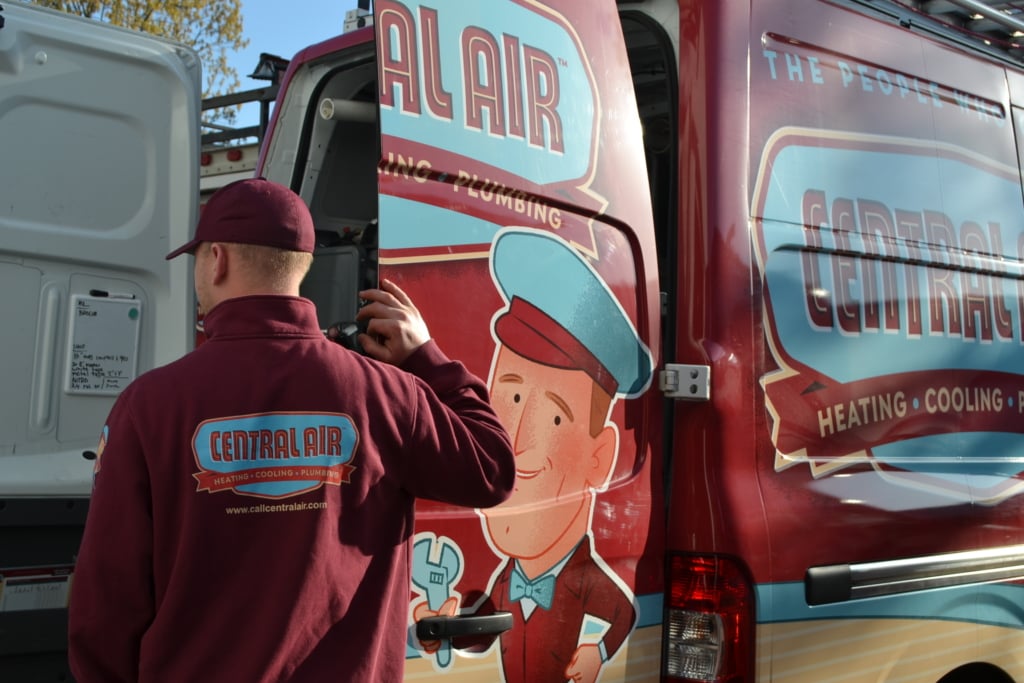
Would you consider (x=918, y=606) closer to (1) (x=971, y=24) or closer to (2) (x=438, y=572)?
(2) (x=438, y=572)

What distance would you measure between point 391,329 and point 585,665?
94 cm

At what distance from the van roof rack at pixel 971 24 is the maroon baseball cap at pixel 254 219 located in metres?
2.19

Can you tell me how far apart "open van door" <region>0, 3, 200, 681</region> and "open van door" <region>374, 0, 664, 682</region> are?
135 centimetres

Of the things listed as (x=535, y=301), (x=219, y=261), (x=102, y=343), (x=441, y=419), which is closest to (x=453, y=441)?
(x=441, y=419)

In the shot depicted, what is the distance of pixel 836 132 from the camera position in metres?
3.06

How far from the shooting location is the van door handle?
222 centimetres

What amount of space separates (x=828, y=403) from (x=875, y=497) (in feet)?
0.92

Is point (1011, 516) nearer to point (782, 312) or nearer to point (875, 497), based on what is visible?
point (875, 497)

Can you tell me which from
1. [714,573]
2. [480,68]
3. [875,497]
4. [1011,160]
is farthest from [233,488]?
[1011,160]

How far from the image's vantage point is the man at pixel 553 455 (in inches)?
93.6

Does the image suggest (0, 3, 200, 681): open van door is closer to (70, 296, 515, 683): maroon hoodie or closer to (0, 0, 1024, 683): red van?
(0, 0, 1024, 683): red van

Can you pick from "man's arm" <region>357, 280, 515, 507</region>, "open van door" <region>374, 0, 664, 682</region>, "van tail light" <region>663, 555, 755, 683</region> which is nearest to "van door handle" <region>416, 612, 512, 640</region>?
"open van door" <region>374, 0, 664, 682</region>

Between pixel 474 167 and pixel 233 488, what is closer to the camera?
pixel 233 488

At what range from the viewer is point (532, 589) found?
94.1 inches
